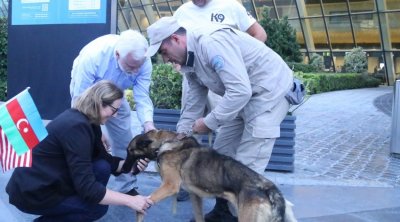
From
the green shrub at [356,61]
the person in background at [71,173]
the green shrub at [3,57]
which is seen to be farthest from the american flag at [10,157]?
the green shrub at [356,61]

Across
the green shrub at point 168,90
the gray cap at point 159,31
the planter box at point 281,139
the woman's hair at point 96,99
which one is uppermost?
the gray cap at point 159,31

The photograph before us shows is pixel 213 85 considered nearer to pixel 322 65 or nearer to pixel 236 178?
pixel 236 178

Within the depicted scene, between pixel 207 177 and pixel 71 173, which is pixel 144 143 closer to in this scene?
pixel 207 177

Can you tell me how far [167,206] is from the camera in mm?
5262

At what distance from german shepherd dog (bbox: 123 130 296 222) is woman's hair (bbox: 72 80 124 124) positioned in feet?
1.73

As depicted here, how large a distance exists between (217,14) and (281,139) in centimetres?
229

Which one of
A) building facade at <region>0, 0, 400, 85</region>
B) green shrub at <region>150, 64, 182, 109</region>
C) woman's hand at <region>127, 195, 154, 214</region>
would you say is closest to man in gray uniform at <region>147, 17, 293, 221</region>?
woman's hand at <region>127, 195, 154, 214</region>

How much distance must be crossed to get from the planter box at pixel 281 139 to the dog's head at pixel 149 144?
110 inches

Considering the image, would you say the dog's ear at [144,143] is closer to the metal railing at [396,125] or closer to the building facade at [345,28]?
the metal railing at [396,125]

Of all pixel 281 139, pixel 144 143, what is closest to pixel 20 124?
pixel 144 143

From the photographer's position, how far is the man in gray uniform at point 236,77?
367cm

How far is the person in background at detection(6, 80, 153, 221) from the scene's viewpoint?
346cm

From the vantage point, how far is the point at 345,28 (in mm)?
31094

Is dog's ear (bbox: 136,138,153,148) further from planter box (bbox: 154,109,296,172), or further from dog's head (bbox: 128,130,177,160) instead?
planter box (bbox: 154,109,296,172)
